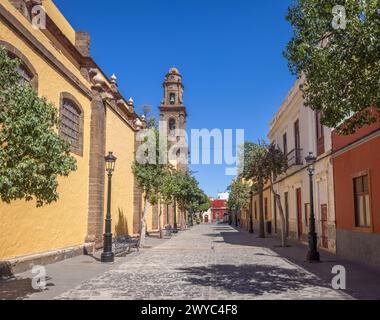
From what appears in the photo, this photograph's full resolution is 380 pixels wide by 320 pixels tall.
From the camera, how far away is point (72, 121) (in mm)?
15539

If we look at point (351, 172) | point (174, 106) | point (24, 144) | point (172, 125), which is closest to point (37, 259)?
point (24, 144)

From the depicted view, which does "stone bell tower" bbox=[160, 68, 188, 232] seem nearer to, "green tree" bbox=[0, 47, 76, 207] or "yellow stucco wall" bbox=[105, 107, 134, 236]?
"yellow stucco wall" bbox=[105, 107, 134, 236]

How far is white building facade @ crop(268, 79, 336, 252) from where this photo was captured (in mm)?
16172

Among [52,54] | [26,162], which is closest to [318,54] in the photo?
[26,162]

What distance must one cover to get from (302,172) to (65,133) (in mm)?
11666

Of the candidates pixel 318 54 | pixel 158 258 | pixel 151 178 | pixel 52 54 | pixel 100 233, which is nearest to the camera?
pixel 318 54

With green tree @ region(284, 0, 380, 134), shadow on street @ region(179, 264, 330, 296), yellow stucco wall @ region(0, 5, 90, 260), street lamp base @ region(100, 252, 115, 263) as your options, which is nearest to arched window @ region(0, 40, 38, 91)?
yellow stucco wall @ region(0, 5, 90, 260)

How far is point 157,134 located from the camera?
20.0 m

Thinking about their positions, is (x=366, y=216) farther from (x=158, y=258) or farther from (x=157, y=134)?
(x=157, y=134)

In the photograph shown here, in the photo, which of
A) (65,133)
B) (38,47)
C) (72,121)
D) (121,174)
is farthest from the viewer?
(121,174)

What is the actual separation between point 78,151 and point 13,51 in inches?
218

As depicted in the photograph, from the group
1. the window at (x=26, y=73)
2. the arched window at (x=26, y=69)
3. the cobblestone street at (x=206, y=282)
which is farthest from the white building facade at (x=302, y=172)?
the window at (x=26, y=73)

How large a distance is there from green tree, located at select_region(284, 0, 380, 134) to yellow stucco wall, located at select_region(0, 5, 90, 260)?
739cm

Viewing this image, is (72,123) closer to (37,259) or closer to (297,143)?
(37,259)
